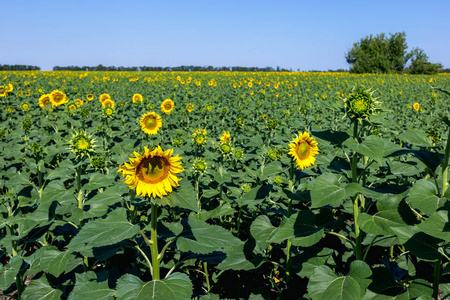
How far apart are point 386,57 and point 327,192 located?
170 ft

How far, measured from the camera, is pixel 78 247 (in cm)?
161

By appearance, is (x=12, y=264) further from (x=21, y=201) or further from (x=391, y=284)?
(x=391, y=284)

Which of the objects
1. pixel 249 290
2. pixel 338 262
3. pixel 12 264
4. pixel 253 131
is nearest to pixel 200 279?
pixel 249 290

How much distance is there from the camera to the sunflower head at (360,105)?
1.70 m

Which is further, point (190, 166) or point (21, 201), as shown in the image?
point (190, 166)

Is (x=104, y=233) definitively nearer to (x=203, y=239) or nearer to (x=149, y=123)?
(x=203, y=239)

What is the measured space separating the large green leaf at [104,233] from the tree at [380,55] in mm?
47992

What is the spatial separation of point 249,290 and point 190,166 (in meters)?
1.33

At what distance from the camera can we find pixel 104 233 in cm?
154

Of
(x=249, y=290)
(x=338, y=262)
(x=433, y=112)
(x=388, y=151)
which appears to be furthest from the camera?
(x=433, y=112)

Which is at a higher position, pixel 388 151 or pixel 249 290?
pixel 388 151

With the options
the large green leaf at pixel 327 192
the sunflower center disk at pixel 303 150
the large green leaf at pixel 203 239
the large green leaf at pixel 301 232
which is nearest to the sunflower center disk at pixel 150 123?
the sunflower center disk at pixel 303 150

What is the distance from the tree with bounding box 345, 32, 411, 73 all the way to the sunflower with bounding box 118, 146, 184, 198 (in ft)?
157

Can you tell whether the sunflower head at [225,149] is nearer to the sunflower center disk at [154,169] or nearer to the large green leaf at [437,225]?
the sunflower center disk at [154,169]
